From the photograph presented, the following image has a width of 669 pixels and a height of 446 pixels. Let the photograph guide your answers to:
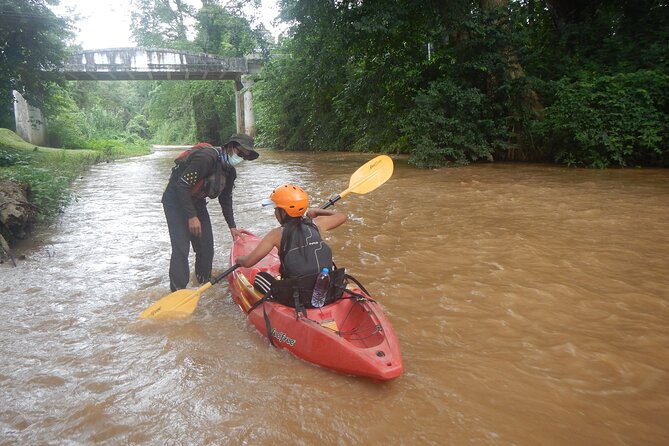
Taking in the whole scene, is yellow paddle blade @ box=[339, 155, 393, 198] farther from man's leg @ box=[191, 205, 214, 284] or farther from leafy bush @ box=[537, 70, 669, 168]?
leafy bush @ box=[537, 70, 669, 168]

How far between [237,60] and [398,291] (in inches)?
905

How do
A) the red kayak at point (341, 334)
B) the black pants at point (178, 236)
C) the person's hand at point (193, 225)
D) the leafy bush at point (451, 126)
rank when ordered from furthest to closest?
the leafy bush at point (451, 126), the black pants at point (178, 236), the person's hand at point (193, 225), the red kayak at point (341, 334)

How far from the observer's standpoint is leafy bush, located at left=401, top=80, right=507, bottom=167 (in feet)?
38.1

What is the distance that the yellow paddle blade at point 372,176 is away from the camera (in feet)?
16.5

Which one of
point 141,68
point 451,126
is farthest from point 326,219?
point 141,68

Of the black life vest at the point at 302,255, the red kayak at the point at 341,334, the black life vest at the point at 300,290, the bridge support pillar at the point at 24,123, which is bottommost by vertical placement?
the red kayak at the point at 341,334

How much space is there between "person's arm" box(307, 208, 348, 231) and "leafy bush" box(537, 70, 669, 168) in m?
8.83

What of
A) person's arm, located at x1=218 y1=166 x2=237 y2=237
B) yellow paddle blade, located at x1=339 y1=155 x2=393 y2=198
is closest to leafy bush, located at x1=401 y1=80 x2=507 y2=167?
yellow paddle blade, located at x1=339 y1=155 x2=393 y2=198

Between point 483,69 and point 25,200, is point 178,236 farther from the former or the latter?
point 483,69

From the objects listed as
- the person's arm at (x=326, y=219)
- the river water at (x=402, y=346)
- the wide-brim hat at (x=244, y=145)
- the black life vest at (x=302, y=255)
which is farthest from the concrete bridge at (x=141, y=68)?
the black life vest at (x=302, y=255)

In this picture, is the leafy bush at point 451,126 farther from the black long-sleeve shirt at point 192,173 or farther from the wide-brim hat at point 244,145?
the black long-sleeve shirt at point 192,173

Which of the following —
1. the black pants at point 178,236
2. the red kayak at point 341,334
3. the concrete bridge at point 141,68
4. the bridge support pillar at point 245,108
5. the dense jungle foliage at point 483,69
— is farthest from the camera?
the bridge support pillar at point 245,108

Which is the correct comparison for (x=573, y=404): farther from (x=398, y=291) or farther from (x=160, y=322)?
(x=160, y=322)

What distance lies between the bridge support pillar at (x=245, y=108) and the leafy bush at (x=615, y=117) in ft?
61.1
